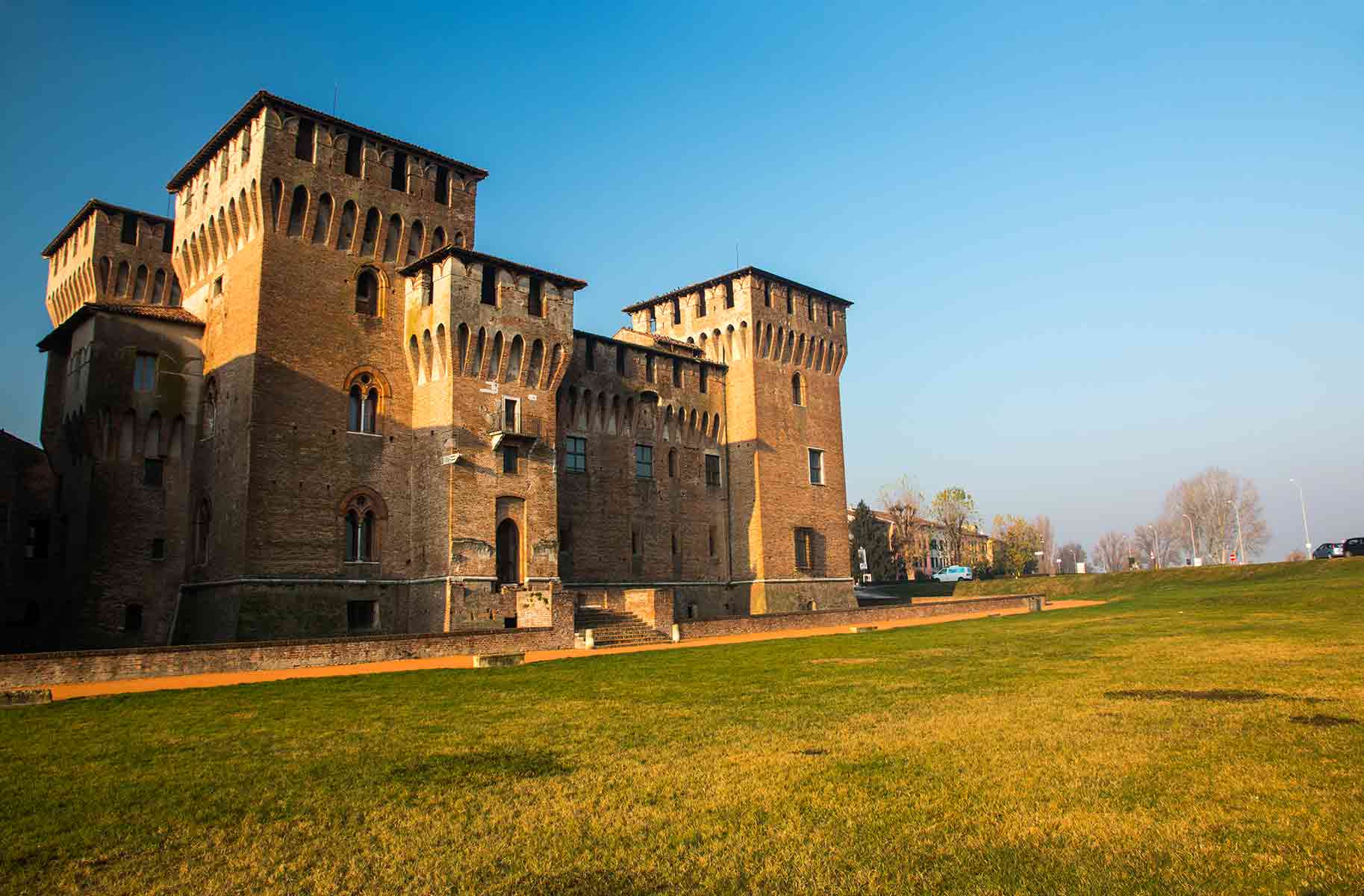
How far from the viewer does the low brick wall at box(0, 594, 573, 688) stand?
734 inches

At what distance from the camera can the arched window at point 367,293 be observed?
32.2 m

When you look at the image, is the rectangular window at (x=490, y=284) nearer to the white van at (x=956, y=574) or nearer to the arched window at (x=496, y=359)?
the arched window at (x=496, y=359)

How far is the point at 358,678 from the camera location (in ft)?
62.5

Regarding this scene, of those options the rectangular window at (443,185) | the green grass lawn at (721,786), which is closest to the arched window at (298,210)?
the rectangular window at (443,185)

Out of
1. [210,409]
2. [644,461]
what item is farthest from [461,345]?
[644,461]

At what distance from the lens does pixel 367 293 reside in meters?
32.7

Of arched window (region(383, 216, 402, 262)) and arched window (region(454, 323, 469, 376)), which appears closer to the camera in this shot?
arched window (region(454, 323, 469, 376))


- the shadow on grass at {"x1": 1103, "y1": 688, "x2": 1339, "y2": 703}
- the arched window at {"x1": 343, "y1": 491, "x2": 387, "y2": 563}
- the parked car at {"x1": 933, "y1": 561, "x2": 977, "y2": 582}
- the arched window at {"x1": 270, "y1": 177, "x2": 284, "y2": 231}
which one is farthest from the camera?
the parked car at {"x1": 933, "y1": 561, "x2": 977, "y2": 582}

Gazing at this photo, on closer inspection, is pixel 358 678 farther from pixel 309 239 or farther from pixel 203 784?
pixel 309 239

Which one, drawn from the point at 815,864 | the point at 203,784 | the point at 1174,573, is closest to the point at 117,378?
the point at 203,784

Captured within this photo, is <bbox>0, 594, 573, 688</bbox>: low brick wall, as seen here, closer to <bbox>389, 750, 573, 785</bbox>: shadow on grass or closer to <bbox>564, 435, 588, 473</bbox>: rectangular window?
<bbox>564, 435, 588, 473</bbox>: rectangular window

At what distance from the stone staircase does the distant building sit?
37.8 metres

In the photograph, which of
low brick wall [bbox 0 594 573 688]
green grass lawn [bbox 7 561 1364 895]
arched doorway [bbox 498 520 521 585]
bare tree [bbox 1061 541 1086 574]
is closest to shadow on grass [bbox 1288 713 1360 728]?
green grass lawn [bbox 7 561 1364 895]

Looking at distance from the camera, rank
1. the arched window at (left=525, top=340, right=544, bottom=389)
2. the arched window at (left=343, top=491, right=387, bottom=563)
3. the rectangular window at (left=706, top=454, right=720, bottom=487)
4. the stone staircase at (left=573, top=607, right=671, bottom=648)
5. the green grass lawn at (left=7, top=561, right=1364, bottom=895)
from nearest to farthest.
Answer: the green grass lawn at (left=7, top=561, right=1364, bottom=895), the stone staircase at (left=573, top=607, right=671, bottom=648), the arched window at (left=343, top=491, right=387, bottom=563), the arched window at (left=525, top=340, right=544, bottom=389), the rectangular window at (left=706, top=454, right=720, bottom=487)
